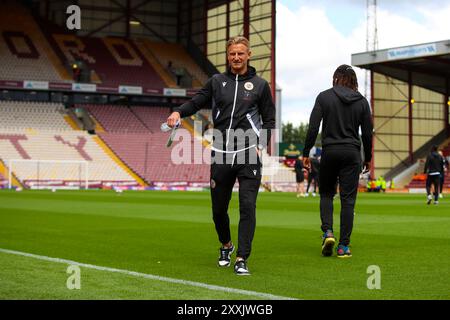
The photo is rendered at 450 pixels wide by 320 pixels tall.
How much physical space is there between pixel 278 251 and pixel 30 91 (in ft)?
180

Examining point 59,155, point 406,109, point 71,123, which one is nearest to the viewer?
point 59,155

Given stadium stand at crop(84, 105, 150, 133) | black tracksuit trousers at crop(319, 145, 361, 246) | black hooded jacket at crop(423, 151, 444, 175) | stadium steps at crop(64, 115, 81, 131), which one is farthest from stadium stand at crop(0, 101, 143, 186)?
black tracksuit trousers at crop(319, 145, 361, 246)

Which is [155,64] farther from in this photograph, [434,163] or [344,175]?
[344,175]

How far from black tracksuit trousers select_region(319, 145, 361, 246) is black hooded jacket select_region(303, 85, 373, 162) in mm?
94

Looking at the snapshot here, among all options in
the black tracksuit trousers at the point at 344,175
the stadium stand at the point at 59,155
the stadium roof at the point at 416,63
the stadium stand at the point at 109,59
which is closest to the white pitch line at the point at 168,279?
the black tracksuit trousers at the point at 344,175

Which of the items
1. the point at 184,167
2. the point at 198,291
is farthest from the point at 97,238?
the point at 184,167

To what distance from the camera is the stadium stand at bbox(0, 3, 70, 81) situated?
195 feet

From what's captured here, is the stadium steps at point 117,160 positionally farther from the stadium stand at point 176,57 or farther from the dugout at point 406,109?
the dugout at point 406,109

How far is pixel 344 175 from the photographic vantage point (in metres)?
8.93

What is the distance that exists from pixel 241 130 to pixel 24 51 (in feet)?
186

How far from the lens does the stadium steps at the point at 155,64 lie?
6500cm

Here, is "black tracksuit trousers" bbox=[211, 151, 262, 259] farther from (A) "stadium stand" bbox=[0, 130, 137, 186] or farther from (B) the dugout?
(B) the dugout

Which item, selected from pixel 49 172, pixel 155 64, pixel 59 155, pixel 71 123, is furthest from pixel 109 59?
pixel 49 172
